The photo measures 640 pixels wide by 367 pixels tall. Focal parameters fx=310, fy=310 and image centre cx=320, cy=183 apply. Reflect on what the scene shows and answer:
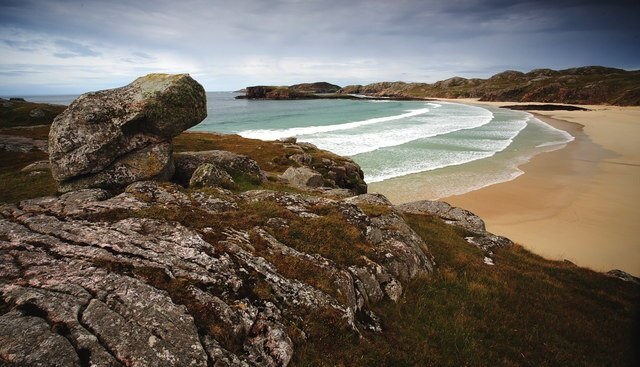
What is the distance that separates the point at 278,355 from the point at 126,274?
4485 mm

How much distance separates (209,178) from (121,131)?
5670 mm

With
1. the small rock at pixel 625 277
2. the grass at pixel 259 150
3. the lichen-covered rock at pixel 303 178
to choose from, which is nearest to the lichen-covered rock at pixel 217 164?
the lichen-covered rock at pixel 303 178

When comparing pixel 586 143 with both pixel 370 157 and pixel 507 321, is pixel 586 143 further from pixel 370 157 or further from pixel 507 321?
pixel 507 321

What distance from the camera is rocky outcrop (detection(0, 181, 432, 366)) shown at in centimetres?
643

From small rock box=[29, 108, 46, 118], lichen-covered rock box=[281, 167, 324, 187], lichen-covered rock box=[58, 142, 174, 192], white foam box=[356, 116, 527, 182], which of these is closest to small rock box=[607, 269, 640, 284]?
lichen-covered rock box=[281, 167, 324, 187]

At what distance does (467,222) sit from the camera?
2300cm

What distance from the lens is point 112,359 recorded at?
596 centimetres

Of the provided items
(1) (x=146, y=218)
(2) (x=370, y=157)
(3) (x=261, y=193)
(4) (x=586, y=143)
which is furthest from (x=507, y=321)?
(4) (x=586, y=143)

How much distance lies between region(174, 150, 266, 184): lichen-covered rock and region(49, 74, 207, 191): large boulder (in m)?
1.49

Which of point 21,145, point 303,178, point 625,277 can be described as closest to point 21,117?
point 21,145

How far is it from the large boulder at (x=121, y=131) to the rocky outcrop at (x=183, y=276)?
4104 millimetres

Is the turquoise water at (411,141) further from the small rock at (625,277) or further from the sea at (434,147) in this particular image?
the small rock at (625,277)

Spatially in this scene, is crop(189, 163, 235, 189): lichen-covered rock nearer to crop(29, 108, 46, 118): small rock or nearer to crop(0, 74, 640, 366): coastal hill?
crop(0, 74, 640, 366): coastal hill

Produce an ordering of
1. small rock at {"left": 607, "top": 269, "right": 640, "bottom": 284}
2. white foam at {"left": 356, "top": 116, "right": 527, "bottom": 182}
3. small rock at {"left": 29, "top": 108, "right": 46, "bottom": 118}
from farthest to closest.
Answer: small rock at {"left": 29, "top": 108, "right": 46, "bottom": 118}
white foam at {"left": 356, "top": 116, "right": 527, "bottom": 182}
small rock at {"left": 607, "top": 269, "right": 640, "bottom": 284}
